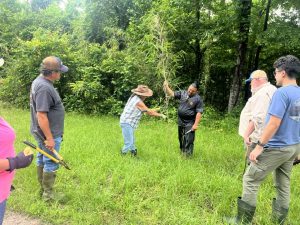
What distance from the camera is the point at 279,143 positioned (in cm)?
348

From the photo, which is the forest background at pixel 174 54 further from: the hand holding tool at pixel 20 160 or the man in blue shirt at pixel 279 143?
the hand holding tool at pixel 20 160

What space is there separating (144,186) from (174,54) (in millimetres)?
8082

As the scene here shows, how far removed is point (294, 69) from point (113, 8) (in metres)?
13.4

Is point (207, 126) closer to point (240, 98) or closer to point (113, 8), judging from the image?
point (240, 98)

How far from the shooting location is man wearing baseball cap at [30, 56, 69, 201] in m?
3.96

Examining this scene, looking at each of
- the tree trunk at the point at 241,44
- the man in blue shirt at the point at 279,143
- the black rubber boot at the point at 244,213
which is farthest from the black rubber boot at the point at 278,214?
the tree trunk at the point at 241,44

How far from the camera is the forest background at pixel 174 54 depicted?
10984mm

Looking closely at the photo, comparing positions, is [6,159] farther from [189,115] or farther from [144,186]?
[189,115]

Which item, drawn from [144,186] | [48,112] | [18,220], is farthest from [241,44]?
[18,220]

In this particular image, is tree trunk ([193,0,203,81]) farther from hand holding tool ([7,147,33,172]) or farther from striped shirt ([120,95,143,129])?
hand holding tool ([7,147,33,172])

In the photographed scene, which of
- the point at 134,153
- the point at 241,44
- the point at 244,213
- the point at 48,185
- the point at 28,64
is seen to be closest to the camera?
the point at 244,213

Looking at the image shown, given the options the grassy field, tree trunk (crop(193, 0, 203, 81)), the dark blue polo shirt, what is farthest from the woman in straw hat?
tree trunk (crop(193, 0, 203, 81))

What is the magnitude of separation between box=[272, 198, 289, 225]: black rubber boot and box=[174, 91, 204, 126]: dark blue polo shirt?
2840 millimetres

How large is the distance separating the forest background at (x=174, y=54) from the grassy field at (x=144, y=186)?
457cm
